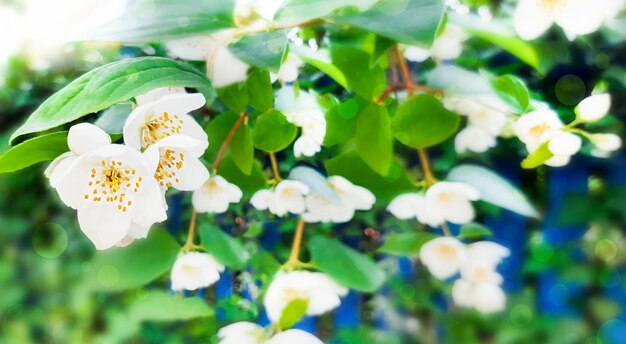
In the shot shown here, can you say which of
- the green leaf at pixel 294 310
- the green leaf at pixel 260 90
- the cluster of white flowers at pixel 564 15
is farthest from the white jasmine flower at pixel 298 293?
the cluster of white flowers at pixel 564 15

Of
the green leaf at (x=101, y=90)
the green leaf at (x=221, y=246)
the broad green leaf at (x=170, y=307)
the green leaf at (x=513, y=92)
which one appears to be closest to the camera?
the green leaf at (x=101, y=90)

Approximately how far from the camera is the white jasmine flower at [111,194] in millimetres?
302

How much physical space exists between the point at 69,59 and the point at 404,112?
618 mm

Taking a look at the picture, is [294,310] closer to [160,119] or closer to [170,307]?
[160,119]

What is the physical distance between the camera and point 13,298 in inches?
52.1

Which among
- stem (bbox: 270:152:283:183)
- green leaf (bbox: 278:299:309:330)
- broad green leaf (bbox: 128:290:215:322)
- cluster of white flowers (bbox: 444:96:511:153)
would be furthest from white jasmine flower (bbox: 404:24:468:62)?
broad green leaf (bbox: 128:290:215:322)

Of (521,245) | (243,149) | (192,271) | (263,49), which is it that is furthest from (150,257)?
(521,245)

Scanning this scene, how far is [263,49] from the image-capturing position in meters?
0.37

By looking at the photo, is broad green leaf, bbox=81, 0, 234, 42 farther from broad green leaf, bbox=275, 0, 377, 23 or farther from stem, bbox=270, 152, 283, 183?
stem, bbox=270, 152, 283, 183

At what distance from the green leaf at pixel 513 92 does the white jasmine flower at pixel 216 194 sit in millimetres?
249

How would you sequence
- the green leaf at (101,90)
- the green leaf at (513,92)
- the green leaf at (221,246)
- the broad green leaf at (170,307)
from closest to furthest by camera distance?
the green leaf at (101,90) → the green leaf at (513,92) → the green leaf at (221,246) → the broad green leaf at (170,307)

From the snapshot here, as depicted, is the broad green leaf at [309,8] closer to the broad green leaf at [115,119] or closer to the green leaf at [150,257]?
the broad green leaf at [115,119]

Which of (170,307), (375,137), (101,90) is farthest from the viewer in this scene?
(170,307)

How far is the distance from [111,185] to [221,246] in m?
0.22
